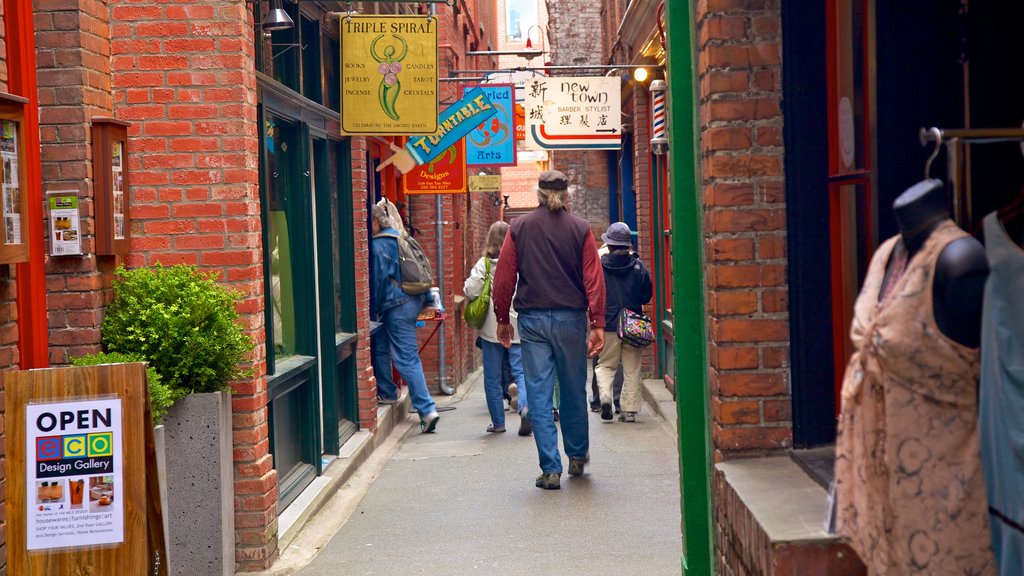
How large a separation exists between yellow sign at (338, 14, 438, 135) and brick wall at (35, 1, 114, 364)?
3333 millimetres

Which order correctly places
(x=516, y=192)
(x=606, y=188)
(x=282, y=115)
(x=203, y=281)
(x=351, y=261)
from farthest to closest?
(x=516, y=192) → (x=606, y=188) → (x=351, y=261) → (x=282, y=115) → (x=203, y=281)

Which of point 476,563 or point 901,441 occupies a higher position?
point 901,441

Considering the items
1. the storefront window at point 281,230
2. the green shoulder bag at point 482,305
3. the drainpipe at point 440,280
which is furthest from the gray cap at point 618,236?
the drainpipe at point 440,280

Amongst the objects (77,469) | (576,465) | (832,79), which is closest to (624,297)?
(576,465)

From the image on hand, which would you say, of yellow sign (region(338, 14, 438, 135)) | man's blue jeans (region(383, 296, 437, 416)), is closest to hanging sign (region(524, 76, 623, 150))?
man's blue jeans (region(383, 296, 437, 416))

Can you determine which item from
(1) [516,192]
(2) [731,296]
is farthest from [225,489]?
(1) [516,192]

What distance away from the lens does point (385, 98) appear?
8.50 metres

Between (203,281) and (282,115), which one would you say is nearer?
(203,281)

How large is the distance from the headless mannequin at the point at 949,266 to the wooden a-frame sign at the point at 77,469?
8.42 ft

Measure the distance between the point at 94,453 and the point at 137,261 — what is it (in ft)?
6.73

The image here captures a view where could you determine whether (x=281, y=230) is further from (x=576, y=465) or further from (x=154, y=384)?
(x=154, y=384)

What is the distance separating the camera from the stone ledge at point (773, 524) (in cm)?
316

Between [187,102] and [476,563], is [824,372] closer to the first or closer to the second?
[476,563]

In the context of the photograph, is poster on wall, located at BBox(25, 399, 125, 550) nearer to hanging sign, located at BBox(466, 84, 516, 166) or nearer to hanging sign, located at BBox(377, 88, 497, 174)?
hanging sign, located at BBox(377, 88, 497, 174)
